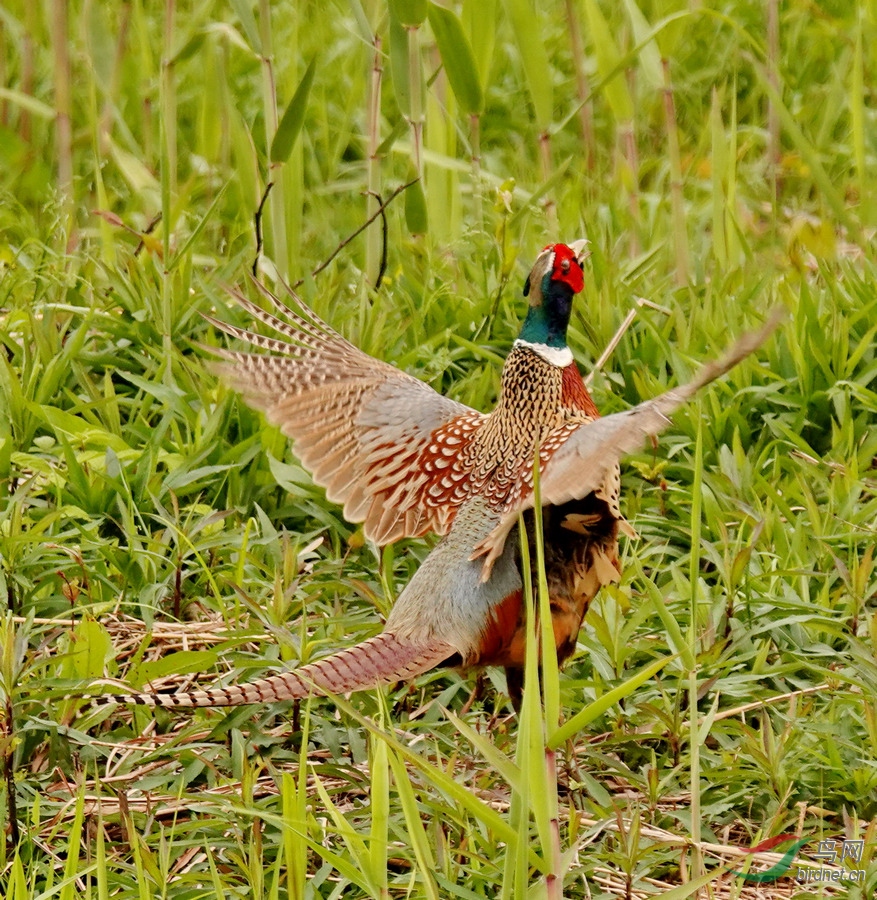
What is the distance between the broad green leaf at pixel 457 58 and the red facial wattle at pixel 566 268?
119cm

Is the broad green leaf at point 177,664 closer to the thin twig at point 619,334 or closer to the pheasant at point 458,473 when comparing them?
the pheasant at point 458,473

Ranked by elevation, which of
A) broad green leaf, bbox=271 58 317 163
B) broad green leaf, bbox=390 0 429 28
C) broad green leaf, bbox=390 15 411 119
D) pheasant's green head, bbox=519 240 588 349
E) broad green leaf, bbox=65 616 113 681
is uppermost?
broad green leaf, bbox=390 0 429 28

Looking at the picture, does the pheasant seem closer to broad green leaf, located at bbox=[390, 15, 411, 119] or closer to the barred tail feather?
the barred tail feather

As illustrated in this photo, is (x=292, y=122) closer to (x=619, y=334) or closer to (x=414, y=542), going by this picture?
(x=619, y=334)

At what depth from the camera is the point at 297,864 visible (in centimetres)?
271

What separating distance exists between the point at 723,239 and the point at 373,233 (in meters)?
1.27

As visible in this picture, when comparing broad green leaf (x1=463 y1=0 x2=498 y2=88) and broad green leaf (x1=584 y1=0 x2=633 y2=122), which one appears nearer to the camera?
broad green leaf (x1=463 y1=0 x2=498 y2=88)

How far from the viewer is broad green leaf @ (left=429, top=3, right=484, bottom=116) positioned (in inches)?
179

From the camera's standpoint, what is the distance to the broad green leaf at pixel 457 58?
15.0 ft

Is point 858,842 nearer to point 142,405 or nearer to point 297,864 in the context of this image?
point 297,864

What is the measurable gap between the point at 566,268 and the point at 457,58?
1337 mm

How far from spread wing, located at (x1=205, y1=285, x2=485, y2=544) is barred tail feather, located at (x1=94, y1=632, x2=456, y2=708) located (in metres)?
0.49

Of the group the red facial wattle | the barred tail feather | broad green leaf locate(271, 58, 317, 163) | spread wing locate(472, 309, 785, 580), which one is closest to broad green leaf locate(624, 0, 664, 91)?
broad green leaf locate(271, 58, 317, 163)

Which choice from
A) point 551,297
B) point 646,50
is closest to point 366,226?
point 646,50
